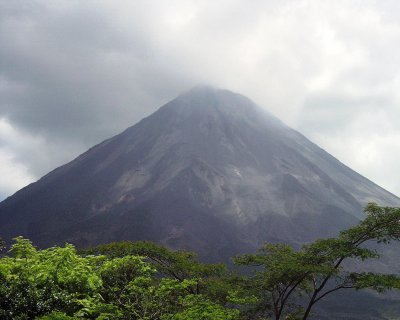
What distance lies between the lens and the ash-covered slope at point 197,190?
388ft

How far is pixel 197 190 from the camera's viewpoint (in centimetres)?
13362

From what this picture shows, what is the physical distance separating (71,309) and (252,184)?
132561 millimetres

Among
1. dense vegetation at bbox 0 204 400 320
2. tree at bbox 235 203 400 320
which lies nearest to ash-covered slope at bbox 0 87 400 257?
tree at bbox 235 203 400 320

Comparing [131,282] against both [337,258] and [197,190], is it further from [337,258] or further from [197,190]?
[197,190]

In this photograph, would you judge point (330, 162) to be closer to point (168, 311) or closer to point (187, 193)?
point (187, 193)

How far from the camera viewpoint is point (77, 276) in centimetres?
941

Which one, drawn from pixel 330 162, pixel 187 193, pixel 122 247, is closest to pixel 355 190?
pixel 330 162

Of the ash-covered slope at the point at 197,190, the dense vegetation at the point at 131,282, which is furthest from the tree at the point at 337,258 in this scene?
the ash-covered slope at the point at 197,190

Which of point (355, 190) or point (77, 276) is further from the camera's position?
point (355, 190)

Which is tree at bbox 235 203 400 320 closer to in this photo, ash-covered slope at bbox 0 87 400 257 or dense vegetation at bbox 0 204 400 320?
dense vegetation at bbox 0 204 400 320

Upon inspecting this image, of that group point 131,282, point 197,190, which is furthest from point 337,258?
point 197,190

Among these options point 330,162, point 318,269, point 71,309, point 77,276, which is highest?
point 330,162

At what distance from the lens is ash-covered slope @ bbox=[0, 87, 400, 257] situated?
118 m

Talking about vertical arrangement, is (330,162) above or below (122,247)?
above
